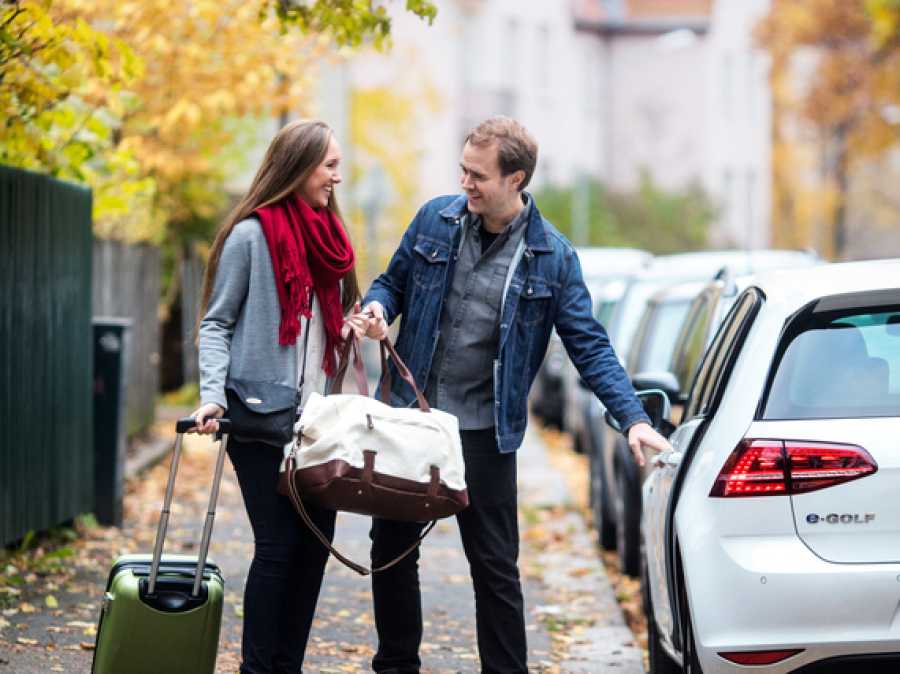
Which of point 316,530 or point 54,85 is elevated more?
point 54,85

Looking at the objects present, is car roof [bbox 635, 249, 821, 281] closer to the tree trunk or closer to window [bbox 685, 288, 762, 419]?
window [bbox 685, 288, 762, 419]

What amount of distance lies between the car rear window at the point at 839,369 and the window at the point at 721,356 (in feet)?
0.87

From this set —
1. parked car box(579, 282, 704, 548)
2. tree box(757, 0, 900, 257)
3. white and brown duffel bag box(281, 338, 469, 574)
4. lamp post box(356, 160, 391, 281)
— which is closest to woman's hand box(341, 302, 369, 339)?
white and brown duffel bag box(281, 338, 469, 574)

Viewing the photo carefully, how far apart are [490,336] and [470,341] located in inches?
2.5

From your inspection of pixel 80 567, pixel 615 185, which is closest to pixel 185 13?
pixel 80 567

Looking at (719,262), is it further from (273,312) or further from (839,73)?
(839,73)

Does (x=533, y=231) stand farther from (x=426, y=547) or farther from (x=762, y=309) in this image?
(x=426, y=547)

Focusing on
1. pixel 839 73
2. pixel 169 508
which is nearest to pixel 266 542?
pixel 169 508

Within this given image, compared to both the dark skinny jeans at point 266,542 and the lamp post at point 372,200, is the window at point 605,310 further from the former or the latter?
the lamp post at point 372,200

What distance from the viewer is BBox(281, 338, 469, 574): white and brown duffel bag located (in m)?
5.26

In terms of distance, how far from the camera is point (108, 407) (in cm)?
1048

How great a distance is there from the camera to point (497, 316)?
5.75 meters

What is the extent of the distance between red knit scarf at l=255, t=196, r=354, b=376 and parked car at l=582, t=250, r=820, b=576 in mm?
1601

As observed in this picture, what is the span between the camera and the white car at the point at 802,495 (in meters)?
4.82
